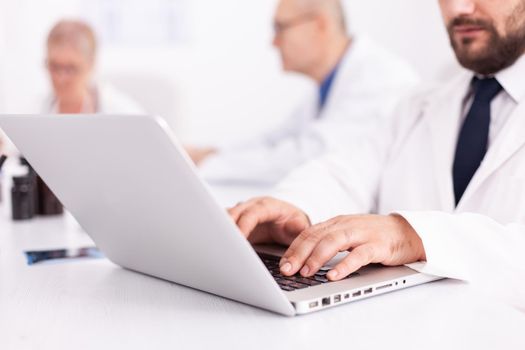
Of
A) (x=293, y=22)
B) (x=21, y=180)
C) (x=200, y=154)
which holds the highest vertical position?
(x=293, y=22)

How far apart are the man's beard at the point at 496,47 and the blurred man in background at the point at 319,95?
3.22 feet

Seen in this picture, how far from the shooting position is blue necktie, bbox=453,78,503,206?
1416mm

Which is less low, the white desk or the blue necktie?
the blue necktie

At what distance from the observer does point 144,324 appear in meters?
0.78

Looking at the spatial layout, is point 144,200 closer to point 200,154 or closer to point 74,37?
point 200,154

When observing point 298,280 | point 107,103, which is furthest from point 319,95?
point 298,280

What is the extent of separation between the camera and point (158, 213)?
838 millimetres

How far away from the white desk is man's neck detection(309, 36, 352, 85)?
90.7 inches

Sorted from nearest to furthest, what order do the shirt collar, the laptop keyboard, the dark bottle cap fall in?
the laptop keyboard, the shirt collar, the dark bottle cap

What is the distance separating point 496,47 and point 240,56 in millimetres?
3814

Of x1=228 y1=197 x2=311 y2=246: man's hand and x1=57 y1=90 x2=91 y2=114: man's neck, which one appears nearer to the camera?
x1=228 y1=197 x2=311 y2=246: man's hand

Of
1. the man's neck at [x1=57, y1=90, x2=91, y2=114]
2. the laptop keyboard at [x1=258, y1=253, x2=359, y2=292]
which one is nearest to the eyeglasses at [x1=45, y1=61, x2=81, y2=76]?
the man's neck at [x1=57, y1=90, x2=91, y2=114]

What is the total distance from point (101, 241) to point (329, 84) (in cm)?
203

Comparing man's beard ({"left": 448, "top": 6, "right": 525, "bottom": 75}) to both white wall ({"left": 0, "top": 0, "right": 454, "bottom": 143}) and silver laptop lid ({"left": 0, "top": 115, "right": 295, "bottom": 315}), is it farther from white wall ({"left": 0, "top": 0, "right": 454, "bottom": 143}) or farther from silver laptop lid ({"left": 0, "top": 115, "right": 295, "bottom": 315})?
white wall ({"left": 0, "top": 0, "right": 454, "bottom": 143})
